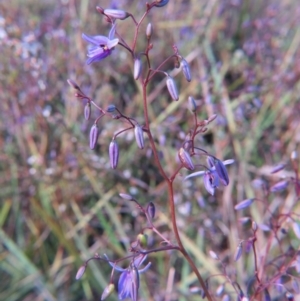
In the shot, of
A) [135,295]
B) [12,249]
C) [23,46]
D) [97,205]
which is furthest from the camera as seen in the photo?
[23,46]

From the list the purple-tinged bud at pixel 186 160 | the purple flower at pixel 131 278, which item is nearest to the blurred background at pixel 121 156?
the purple flower at pixel 131 278

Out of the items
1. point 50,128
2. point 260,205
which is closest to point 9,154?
point 50,128

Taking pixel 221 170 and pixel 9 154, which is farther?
pixel 9 154

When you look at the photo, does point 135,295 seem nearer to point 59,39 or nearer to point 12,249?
point 12,249

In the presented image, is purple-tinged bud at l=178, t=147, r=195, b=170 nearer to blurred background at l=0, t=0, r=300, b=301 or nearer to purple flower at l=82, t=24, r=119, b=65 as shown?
purple flower at l=82, t=24, r=119, b=65

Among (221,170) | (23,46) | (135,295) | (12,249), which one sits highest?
(221,170)

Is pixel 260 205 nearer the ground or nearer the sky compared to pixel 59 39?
nearer the ground

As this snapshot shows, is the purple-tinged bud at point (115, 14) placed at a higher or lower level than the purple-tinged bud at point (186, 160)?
higher

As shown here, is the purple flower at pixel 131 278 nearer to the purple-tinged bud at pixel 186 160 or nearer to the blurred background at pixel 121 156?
the purple-tinged bud at pixel 186 160
